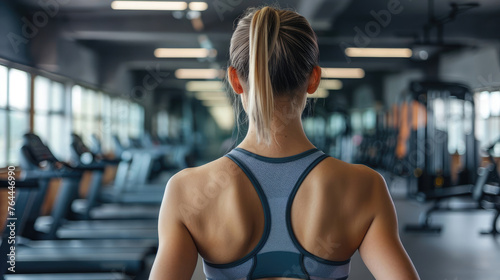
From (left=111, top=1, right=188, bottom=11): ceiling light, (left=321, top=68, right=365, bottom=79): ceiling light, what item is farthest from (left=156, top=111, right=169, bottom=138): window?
(left=111, top=1, right=188, bottom=11): ceiling light

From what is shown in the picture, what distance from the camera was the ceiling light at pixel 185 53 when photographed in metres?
9.29

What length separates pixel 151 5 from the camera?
662 centimetres

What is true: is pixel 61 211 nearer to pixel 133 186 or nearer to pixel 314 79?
pixel 133 186

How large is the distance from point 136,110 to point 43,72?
18.2ft

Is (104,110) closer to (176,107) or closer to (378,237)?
(176,107)

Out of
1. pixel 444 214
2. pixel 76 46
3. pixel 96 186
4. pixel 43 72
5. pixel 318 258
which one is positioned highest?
pixel 76 46

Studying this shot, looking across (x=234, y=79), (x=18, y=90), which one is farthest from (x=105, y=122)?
(x=234, y=79)

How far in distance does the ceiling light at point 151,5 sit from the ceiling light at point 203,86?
6564 millimetres

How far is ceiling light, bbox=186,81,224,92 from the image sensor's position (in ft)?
45.3

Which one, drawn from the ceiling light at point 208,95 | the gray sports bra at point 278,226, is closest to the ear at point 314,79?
the gray sports bra at point 278,226

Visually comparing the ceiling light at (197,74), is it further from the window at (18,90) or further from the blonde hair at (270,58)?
the blonde hair at (270,58)

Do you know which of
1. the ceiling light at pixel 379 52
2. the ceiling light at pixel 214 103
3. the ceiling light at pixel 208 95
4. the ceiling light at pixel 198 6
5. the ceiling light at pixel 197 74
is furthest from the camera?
the ceiling light at pixel 214 103

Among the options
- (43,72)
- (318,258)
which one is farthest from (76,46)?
(318,258)

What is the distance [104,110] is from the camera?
9.55 m
